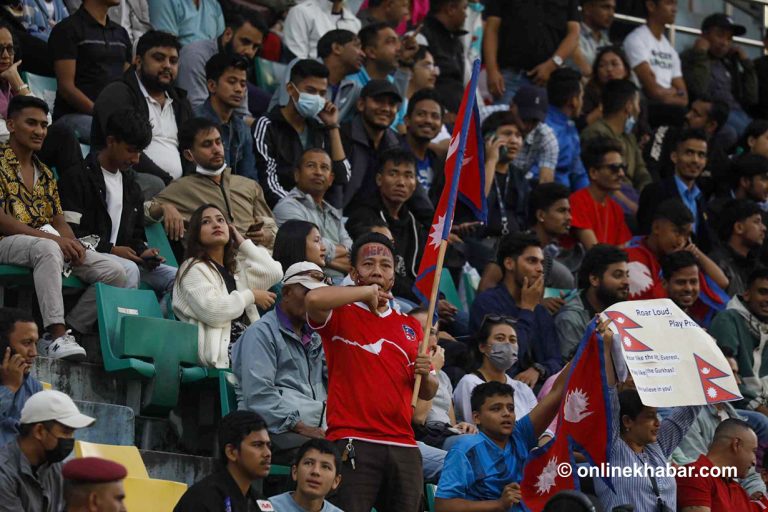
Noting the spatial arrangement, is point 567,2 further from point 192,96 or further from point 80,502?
point 80,502

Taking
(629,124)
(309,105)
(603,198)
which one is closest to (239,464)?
(309,105)

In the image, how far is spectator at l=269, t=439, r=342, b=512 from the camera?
7.33 m

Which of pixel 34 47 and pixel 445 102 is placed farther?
pixel 445 102

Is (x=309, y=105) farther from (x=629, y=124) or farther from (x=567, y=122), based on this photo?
(x=629, y=124)

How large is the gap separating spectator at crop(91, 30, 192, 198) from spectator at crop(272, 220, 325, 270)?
133 centimetres

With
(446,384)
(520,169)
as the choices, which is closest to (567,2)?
(520,169)

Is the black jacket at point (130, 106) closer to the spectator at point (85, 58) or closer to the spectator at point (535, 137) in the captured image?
the spectator at point (85, 58)

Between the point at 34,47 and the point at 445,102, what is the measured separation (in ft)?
12.9

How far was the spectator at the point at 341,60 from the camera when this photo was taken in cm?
1245

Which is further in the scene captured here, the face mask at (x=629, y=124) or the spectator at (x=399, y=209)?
the face mask at (x=629, y=124)

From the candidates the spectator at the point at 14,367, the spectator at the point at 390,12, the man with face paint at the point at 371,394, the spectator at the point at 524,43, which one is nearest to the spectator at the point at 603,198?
the spectator at the point at 524,43

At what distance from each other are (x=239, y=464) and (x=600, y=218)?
6.24 m

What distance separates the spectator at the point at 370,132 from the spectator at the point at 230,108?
78 cm

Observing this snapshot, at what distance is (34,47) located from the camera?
11398 millimetres
